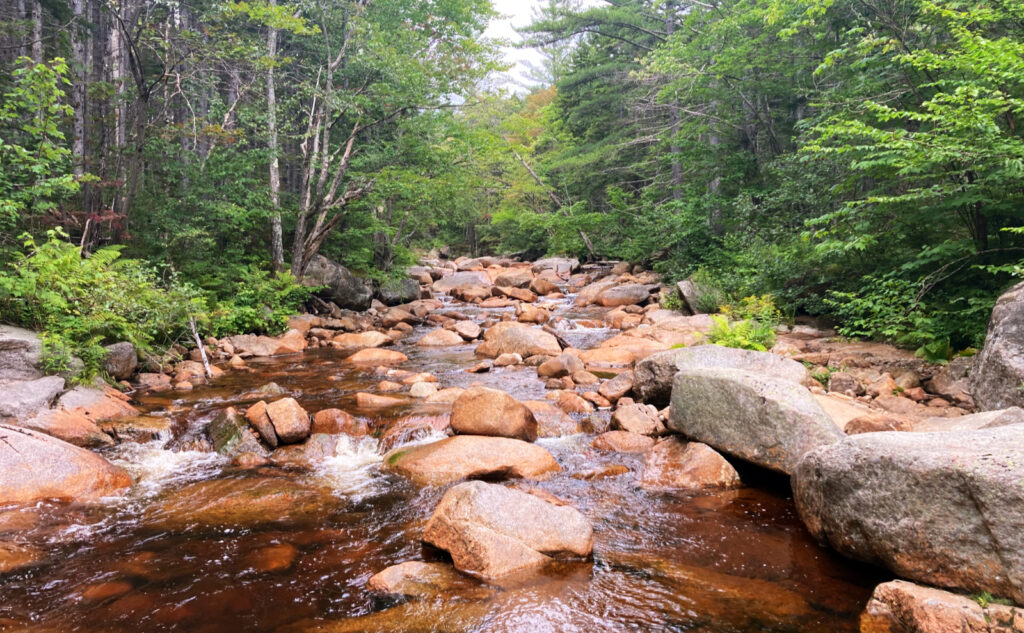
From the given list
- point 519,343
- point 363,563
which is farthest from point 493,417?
point 519,343

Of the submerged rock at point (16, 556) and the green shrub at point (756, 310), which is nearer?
the submerged rock at point (16, 556)

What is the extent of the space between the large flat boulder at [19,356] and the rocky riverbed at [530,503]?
0.04 metres

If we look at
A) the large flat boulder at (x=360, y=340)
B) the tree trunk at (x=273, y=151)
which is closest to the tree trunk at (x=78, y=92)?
the tree trunk at (x=273, y=151)

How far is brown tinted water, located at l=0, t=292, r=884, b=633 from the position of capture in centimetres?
321

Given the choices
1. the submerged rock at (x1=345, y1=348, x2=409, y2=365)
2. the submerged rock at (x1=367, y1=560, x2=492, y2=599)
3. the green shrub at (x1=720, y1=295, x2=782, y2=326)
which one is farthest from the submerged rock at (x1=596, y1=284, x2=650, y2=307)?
the submerged rock at (x1=367, y1=560, x2=492, y2=599)

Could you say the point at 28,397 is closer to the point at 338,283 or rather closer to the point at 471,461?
the point at 471,461

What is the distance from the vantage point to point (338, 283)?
16.7m

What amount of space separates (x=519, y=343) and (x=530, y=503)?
298 inches

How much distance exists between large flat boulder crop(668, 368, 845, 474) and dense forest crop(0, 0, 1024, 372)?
295 centimetres

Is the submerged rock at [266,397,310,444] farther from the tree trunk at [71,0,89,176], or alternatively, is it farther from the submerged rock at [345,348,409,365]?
the tree trunk at [71,0,89,176]

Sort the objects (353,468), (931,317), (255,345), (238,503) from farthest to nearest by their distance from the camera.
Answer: (255,345) < (931,317) < (353,468) < (238,503)

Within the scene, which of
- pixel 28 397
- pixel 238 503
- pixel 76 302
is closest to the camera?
pixel 238 503

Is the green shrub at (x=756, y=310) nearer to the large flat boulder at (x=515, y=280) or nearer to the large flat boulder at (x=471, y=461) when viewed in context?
the large flat boulder at (x=471, y=461)

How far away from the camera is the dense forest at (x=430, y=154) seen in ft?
24.1
